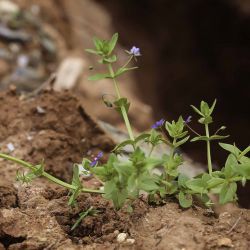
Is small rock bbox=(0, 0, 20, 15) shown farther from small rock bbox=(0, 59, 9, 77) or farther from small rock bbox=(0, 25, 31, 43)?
small rock bbox=(0, 59, 9, 77)

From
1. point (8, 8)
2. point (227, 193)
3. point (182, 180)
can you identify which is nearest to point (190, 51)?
point (8, 8)

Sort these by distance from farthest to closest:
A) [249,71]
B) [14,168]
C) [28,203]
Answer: [249,71] < [14,168] < [28,203]

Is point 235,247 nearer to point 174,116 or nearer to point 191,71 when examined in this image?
point 174,116

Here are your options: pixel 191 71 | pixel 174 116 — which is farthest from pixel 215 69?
pixel 174 116

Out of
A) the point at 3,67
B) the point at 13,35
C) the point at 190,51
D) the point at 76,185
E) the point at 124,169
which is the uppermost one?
the point at 124,169

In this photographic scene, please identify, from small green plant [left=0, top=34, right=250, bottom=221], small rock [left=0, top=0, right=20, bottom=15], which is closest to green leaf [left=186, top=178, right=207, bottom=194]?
small green plant [left=0, top=34, right=250, bottom=221]

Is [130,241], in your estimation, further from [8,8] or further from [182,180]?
[8,8]

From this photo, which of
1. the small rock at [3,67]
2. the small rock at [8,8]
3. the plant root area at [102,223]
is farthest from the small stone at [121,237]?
the small rock at [8,8]
